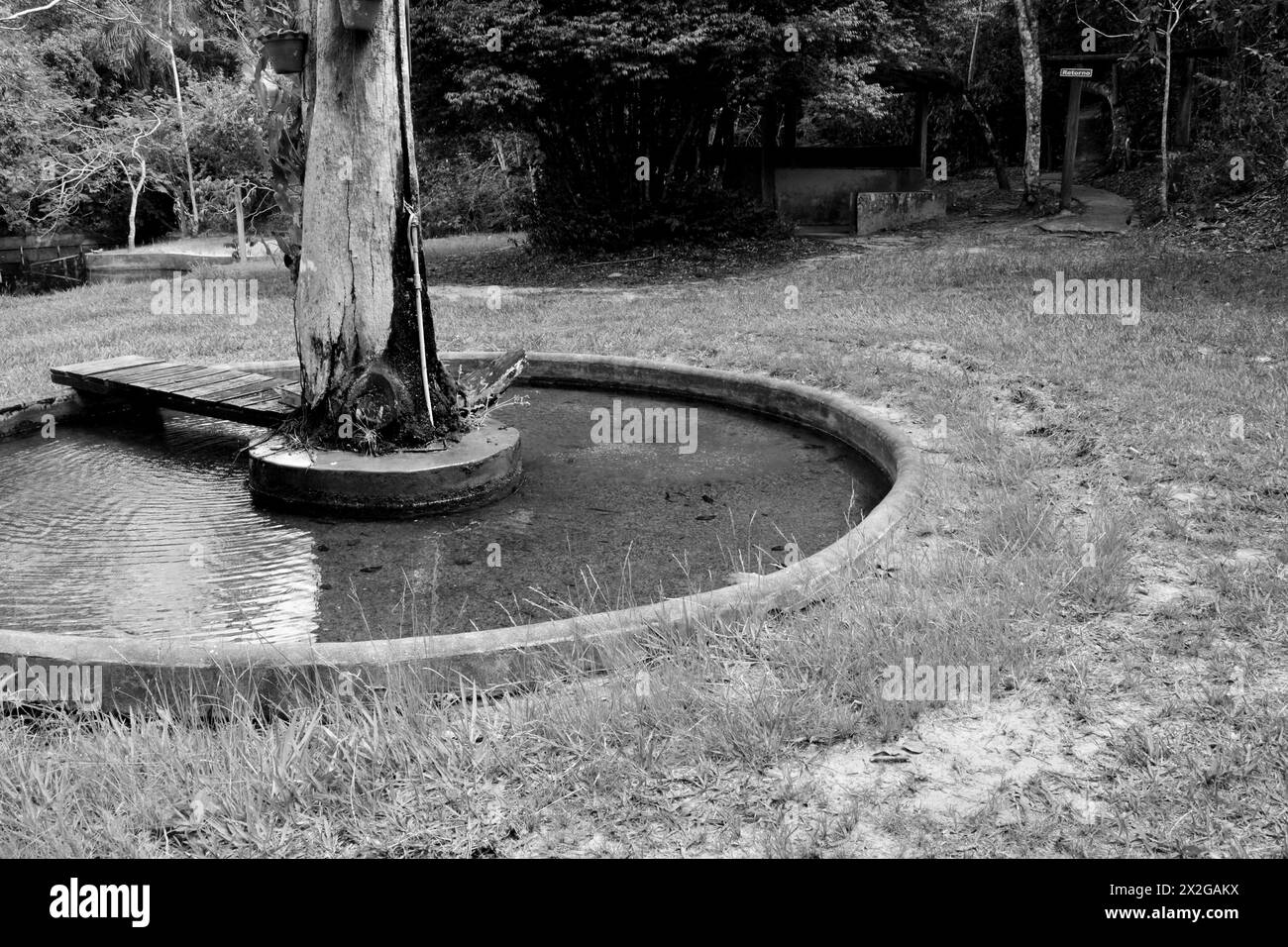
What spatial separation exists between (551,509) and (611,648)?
2.01m

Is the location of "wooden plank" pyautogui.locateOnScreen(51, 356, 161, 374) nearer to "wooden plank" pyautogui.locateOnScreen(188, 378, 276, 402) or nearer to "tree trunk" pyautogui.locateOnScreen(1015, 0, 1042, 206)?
"wooden plank" pyautogui.locateOnScreen(188, 378, 276, 402)

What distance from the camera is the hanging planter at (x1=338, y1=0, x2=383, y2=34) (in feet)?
16.7

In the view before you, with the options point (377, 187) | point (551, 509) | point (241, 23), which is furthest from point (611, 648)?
point (241, 23)

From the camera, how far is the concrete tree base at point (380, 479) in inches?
203

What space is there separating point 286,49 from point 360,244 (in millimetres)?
1078

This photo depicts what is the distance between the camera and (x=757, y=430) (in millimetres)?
6656

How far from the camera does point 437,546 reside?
188 inches

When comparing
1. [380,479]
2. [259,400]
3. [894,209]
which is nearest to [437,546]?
[380,479]

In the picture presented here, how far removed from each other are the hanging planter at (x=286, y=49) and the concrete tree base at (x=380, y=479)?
1.96 m

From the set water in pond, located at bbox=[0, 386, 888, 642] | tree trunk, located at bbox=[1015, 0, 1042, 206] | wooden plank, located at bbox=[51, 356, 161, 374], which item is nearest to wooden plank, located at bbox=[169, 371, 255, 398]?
water in pond, located at bbox=[0, 386, 888, 642]

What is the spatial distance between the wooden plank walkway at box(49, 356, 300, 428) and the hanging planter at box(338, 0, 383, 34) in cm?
198

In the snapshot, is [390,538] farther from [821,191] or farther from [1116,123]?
[1116,123]

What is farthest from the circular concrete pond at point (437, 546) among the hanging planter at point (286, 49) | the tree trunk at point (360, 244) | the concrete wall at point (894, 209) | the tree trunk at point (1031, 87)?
the tree trunk at point (1031, 87)

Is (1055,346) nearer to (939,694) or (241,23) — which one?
(939,694)
